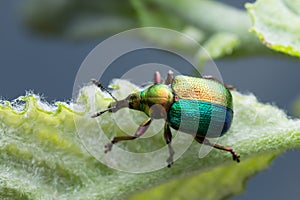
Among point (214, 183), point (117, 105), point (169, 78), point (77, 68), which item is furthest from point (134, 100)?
point (77, 68)

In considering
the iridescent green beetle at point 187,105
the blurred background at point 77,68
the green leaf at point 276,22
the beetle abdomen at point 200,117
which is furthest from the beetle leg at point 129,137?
the blurred background at point 77,68

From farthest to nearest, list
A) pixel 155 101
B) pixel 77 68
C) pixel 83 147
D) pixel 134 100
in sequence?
1. pixel 77 68
2. pixel 155 101
3. pixel 134 100
4. pixel 83 147

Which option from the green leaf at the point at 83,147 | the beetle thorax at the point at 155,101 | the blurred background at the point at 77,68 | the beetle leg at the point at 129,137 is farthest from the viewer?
the blurred background at the point at 77,68

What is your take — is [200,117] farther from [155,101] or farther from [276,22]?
[276,22]

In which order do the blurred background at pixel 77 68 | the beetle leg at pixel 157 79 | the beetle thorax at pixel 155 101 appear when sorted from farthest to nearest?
the blurred background at pixel 77 68, the beetle leg at pixel 157 79, the beetle thorax at pixel 155 101

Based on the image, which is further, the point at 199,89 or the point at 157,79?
the point at 157,79

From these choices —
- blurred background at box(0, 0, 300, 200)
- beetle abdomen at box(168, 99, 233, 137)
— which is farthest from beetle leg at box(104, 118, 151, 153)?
blurred background at box(0, 0, 300, 200)

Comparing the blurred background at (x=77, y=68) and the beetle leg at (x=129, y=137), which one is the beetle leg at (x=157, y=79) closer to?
the beetle leg at (x=129, y=137)
